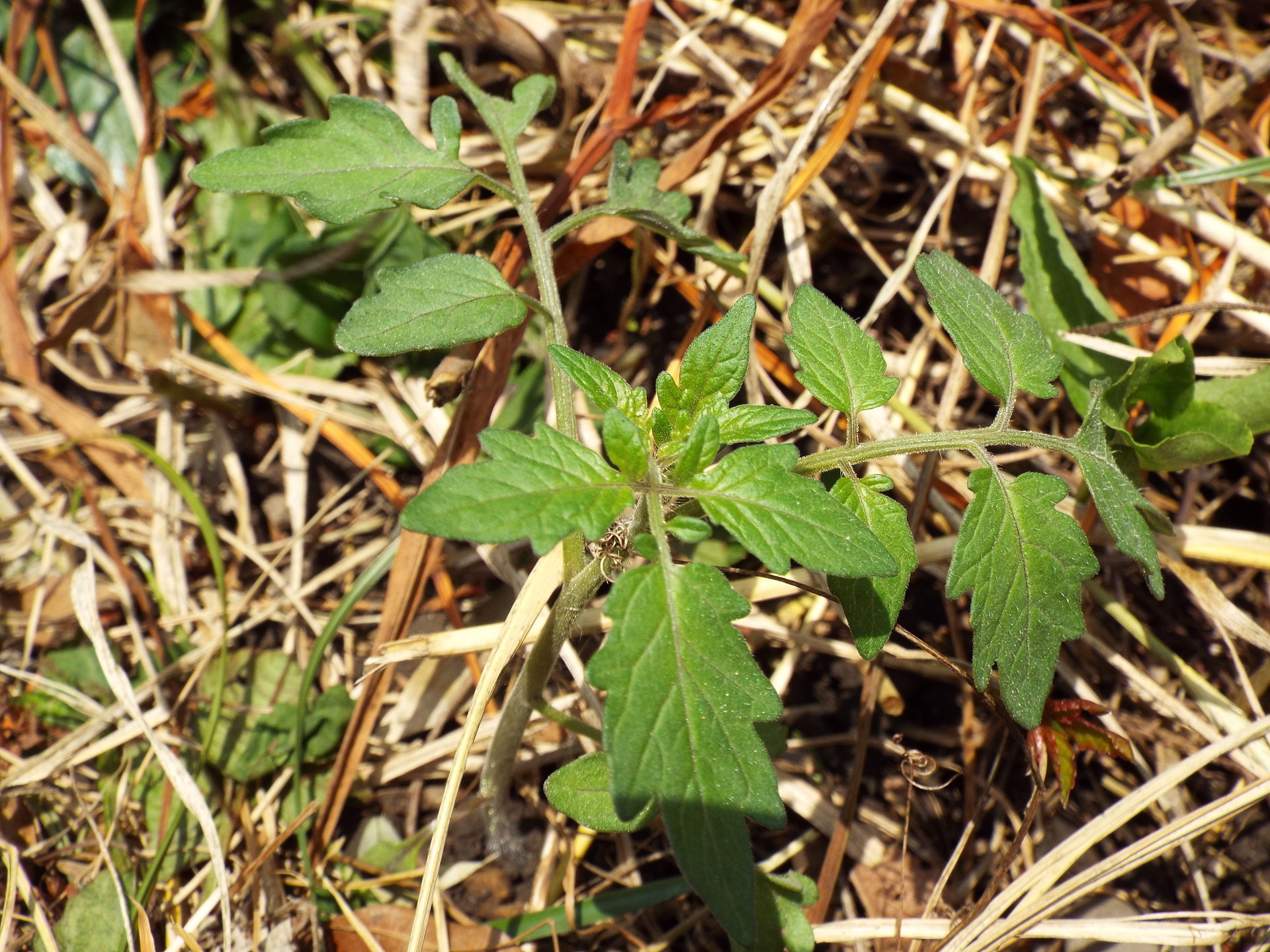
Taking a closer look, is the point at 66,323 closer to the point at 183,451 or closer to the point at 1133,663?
the point at 183,451

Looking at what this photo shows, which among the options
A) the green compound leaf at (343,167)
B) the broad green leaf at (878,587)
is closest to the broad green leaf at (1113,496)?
→ the broad green leaf at (878,587)

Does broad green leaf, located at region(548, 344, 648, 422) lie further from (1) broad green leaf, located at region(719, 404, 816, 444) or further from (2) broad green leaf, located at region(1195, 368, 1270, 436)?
(2) broad green leaf, located at region(1195, 368, 1270, 436)

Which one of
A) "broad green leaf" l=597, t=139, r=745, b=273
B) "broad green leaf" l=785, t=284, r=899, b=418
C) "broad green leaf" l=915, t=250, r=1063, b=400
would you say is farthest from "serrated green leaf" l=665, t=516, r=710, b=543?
"broad green leaf" l=597, t=139, r=745, b=273

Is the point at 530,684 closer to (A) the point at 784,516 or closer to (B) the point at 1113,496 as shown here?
(A) the point at 784,516

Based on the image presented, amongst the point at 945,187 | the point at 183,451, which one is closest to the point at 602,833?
the point at 183,451

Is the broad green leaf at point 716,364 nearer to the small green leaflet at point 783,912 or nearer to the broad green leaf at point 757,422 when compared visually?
the broad green leaf at point 757,422

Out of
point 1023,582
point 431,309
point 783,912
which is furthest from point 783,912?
point 431,309
